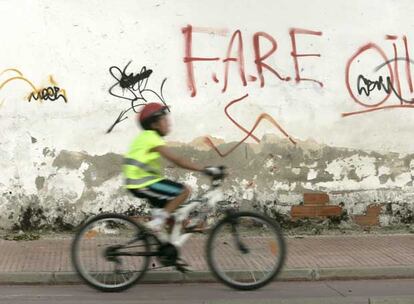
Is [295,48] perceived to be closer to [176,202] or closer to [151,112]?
[151,112]

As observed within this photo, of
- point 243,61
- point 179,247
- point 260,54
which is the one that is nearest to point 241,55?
point 243,61

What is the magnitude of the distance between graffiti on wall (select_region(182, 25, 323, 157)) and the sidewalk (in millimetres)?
1695

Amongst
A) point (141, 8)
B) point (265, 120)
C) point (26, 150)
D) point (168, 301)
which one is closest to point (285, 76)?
point (265, 120)

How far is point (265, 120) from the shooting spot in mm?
9227

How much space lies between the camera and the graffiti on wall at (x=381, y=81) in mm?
9297

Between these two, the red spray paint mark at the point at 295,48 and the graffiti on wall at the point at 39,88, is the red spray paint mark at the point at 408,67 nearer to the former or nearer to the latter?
the red spray paint mark at the point at 295,48

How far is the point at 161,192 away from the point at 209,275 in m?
1.35

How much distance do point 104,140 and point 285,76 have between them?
2.72 meters

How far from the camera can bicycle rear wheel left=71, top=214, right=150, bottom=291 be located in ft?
19.8

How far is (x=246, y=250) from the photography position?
6.18m

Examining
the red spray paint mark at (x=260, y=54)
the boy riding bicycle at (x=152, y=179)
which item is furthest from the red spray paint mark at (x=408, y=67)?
the boy riding bicycle at (x=152, y=179)

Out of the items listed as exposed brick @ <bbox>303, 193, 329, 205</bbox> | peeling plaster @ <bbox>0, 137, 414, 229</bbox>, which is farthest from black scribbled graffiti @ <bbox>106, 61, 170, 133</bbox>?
exposed brick @ <bbox>303, 193, 329, 205</bbox>

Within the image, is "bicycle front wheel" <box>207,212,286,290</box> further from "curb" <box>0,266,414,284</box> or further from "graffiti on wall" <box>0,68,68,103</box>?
"graffiti on wall" <box>0,68,68,103</box>

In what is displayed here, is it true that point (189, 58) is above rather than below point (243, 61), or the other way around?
above
